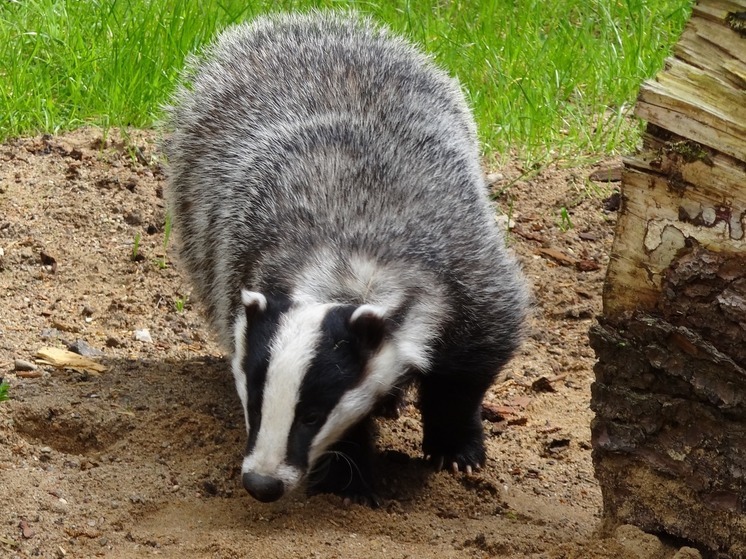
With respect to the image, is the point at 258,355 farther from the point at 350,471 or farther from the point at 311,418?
the point at 350,471

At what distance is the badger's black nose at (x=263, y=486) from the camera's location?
326 cm

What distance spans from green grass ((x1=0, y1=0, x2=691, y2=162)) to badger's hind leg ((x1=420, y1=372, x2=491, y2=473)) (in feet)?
7.54

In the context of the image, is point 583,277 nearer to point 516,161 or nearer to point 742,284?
point 516,161

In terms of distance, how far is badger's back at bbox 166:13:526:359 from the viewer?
3.71 meters

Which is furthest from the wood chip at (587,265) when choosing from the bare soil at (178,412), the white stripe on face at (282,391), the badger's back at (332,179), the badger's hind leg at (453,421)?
the white stripe on face at (282,391)

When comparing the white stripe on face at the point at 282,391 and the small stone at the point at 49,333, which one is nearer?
the white stripe on face at the point at 282,391

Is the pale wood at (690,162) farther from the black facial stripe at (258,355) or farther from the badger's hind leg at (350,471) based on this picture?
the badger's hind leg at (350,471)

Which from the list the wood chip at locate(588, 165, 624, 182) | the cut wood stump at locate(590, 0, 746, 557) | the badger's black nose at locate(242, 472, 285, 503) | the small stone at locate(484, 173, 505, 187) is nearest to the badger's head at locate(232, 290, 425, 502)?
the badger's black nose at locate(242, 472, 285, 503)

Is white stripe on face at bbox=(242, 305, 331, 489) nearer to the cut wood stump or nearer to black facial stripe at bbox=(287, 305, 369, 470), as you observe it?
black facial stripe at bbox=(287, 305, 369, 470)

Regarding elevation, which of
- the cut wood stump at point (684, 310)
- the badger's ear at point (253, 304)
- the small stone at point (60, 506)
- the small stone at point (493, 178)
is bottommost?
the small stone at point (60, 506)

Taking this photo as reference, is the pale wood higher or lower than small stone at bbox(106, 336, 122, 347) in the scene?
higher

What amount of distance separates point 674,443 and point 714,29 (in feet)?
3.71

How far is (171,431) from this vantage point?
13.5 feet

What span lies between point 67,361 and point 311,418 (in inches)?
62.1
